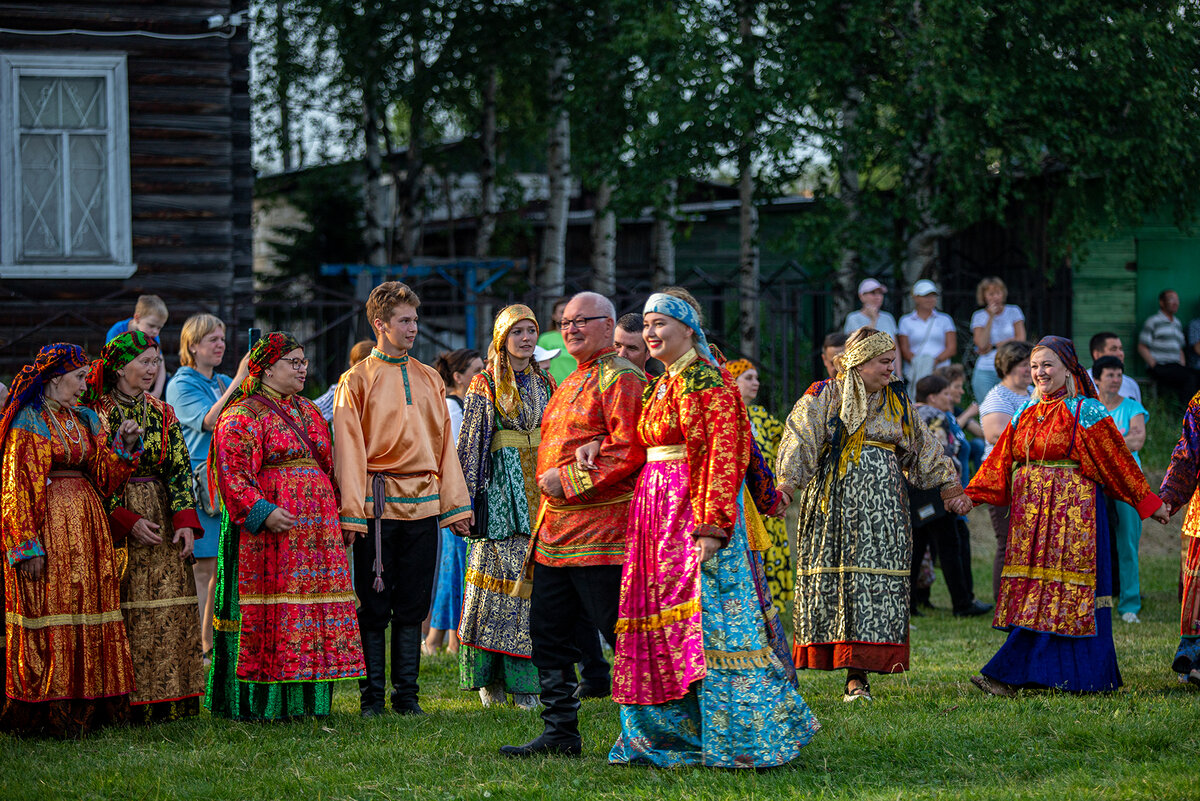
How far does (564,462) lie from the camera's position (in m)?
5.44

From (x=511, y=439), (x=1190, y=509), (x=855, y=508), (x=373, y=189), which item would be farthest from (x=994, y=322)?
(x=373, y=189)

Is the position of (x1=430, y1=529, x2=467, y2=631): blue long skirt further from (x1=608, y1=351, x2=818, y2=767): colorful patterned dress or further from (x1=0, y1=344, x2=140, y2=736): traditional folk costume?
(x1=608, y1=351, x2=818, y2=767): colorful patterned dress

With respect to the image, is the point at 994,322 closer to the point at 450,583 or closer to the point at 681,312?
the point at 450,583

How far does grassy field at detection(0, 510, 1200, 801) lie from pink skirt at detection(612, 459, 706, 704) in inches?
14.4

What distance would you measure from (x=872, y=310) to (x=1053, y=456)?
4713 millimetres

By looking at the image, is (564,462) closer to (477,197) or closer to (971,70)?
(971,70)

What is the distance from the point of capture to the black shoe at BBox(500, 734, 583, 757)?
5.34 m

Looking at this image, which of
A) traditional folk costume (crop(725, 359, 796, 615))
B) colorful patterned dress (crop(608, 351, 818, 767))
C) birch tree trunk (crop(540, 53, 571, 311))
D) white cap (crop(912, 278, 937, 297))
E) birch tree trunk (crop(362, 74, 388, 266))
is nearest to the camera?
colorful patterned dress (crop(608, 351, 818, 767))

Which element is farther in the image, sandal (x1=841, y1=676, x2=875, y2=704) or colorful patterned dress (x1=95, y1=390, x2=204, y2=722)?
sandal (x1=841, y1=676, x2=875, y2=704)

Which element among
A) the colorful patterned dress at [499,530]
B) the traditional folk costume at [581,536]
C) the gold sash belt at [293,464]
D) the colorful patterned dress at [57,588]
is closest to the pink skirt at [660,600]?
the traditional folk costume at [581,536]

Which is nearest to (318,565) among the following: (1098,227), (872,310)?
(872,310)

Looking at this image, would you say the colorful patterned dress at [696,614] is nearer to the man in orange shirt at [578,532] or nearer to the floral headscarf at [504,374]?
the man in orange shirt at [578,532]

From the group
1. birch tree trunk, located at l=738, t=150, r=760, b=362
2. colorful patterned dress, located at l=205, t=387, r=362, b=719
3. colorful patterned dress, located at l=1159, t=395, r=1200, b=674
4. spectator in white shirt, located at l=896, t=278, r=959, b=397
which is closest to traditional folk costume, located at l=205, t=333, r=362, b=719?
colorful patterned dress, located at l=205, t=387, r=362, b=719

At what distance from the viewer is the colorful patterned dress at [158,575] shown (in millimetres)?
6336
